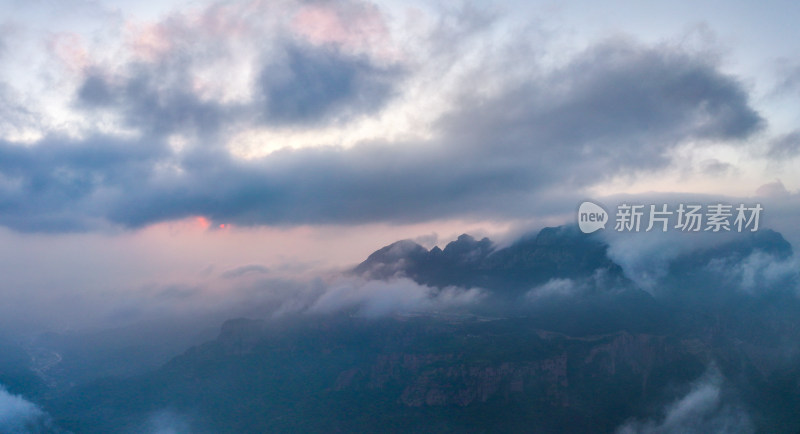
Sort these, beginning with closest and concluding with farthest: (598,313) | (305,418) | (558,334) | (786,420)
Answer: (786,420) < (305,418) < (558,334) < (598,313)

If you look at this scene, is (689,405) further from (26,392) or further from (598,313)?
(26,392)

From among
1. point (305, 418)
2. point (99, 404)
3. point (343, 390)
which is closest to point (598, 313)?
point (343, 390)

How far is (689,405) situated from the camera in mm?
140625

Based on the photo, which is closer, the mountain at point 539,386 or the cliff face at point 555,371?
the mountain at point 539,386

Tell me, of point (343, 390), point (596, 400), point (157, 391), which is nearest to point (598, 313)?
point (596, 400)

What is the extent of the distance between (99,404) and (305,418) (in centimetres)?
7812

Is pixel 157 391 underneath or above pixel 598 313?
underneath

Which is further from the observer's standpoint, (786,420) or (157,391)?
(157,391)

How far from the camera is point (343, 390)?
179 metres

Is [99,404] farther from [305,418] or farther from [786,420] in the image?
[786,420]

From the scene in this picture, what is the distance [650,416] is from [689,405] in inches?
457

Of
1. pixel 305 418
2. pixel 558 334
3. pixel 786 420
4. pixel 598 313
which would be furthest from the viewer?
pixel 598 313

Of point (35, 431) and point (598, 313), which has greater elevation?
point (598, 313)

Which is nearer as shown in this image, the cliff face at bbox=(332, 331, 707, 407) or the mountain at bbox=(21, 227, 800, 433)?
the mountain at bbox=(21, 227, 800, 433)
